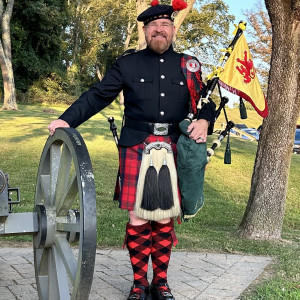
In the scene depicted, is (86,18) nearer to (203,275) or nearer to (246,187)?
(246,187)

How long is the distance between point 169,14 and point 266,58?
23.8 meters

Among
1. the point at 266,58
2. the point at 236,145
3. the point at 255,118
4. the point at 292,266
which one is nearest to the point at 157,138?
the point at 292,266

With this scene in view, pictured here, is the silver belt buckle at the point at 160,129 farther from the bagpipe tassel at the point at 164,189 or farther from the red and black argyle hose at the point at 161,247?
the red and black argyle hose at the point at 161,247

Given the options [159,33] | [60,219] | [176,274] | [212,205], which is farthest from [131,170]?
[212,205]

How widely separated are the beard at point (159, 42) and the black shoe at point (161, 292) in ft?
5.08

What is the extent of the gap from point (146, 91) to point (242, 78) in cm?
87

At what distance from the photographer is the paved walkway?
3.56 meters

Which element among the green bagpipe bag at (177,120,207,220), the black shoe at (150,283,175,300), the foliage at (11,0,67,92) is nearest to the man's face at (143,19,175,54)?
the green bagpipe bag at (177,120,207,220)

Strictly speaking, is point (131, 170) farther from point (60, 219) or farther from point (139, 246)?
point (60, 219)

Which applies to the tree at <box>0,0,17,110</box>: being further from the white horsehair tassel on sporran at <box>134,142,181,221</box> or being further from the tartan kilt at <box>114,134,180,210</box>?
the white horsehair tassel on sporran at <box>134,142,181,221</box>

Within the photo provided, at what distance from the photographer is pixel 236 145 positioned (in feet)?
55.0

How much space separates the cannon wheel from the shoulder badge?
1.12 meters

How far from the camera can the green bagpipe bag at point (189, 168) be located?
128 inches

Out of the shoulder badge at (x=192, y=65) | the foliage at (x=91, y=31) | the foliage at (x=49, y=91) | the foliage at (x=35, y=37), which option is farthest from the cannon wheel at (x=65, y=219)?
the foliage at (x=91, y=31)
